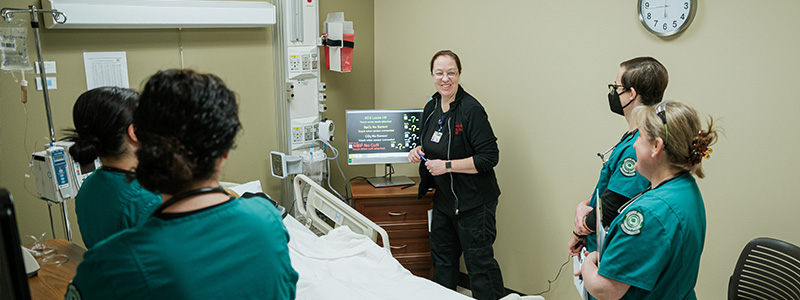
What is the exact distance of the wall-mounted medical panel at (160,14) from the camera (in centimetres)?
255

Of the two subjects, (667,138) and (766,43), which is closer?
(667,138)

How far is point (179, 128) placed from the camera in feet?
3.09

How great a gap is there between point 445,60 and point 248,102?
1313 millimetres

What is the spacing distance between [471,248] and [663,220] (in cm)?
166

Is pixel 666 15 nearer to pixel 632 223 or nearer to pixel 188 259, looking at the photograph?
pixel 632 223

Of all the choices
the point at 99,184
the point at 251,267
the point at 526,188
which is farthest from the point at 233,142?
the point at 526,188

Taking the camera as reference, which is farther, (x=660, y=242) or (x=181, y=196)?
(x=660, y=242)

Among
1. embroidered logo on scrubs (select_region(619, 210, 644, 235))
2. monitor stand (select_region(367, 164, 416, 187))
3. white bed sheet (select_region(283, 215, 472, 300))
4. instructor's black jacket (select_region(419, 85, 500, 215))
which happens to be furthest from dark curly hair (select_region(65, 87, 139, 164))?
monitor stand (select_region(367, 164, 416, 187))

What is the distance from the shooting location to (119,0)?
8.88 feet

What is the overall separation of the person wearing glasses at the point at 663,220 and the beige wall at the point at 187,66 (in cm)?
178

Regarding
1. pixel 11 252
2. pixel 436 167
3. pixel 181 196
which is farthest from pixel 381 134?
pixel 11 252

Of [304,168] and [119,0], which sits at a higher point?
[119,0]

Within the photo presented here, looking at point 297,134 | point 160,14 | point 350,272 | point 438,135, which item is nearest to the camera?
point 350,272

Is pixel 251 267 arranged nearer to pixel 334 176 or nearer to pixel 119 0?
pixel 119 0
